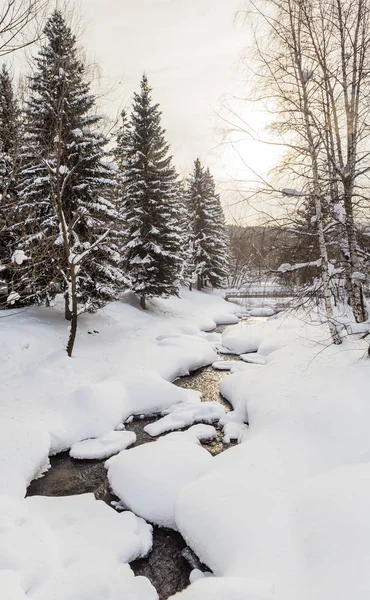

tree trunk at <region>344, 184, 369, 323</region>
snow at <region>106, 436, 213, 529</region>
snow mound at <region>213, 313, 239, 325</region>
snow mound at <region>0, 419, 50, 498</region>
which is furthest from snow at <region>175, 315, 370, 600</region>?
snow mound at <region>213, 313, 239, 325</region>

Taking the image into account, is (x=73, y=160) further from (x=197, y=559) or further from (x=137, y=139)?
(x=197, y=559)

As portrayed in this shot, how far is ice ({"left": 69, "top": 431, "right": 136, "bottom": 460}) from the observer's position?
5785mm

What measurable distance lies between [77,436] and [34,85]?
10.7 m

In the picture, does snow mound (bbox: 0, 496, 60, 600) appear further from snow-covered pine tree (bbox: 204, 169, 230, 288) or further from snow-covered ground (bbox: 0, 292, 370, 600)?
snow-covered pine tree (bbox: 204, 169, 230, 288)

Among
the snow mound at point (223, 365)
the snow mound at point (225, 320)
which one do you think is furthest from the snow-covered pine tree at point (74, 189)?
the snow mound at point (225, 320)

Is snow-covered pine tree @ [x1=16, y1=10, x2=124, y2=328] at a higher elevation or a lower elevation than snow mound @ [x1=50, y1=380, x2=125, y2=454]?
higher

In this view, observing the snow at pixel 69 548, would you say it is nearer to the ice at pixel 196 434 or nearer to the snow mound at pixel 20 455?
the snow mound at pixel 20 455

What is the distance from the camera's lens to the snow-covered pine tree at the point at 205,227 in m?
28.8

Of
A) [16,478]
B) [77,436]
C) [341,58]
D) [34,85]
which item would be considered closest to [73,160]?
[34,85]

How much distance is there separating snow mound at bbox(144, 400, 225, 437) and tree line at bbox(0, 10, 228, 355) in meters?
3.76

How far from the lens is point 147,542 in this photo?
3.97m

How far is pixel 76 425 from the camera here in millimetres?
6496

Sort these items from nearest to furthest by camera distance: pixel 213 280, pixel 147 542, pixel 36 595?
1. pixel 36 595
2. pixel 147 542
3. pixel 213 280

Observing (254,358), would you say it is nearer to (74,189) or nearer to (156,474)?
(156,474)
